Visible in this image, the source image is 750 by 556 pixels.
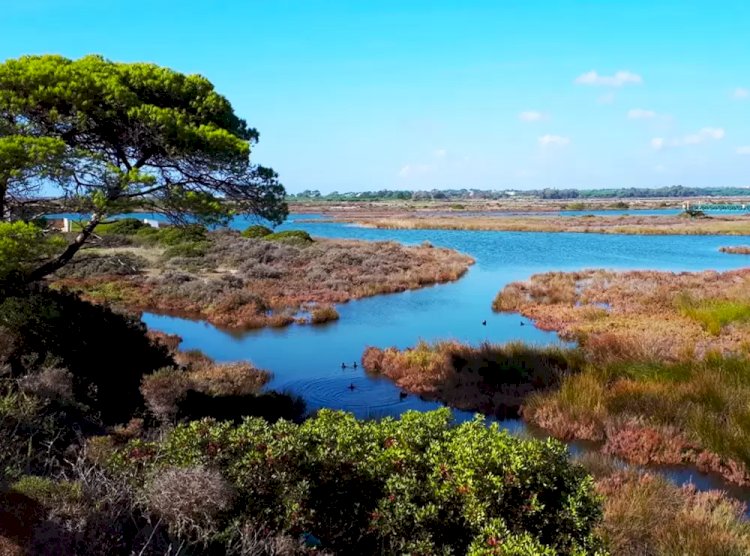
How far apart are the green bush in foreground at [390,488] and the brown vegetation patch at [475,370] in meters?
8.26

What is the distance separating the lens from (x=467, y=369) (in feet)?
55.0

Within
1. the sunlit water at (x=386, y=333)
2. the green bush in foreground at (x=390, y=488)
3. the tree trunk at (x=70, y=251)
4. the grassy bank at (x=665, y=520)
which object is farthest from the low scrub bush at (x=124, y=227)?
the grassy bank at (x=665, y=520)

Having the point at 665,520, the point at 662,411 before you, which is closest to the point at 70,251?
the point at 665,520

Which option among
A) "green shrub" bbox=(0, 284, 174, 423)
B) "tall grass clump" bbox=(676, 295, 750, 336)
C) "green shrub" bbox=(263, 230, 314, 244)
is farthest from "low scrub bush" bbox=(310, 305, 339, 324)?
"green shrub" bbox=(263, 230, 314, 244)

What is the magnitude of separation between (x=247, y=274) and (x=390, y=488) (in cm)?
3085

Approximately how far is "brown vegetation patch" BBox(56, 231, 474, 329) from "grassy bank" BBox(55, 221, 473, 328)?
0.18 ft

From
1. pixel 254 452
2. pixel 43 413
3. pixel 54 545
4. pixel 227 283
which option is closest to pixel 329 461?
pixel 254 452

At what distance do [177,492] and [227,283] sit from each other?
86.6 feet

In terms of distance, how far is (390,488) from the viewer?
5660 mm

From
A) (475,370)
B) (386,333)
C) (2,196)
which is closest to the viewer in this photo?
(2,196)

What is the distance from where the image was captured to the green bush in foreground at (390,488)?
5.42 m

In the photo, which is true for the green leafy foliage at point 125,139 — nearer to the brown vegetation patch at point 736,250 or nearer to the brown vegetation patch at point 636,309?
the brown vegetation patch at point 636,309

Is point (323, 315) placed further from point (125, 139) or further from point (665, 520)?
point (665, 520)

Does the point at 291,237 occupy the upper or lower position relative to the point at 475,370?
upper
